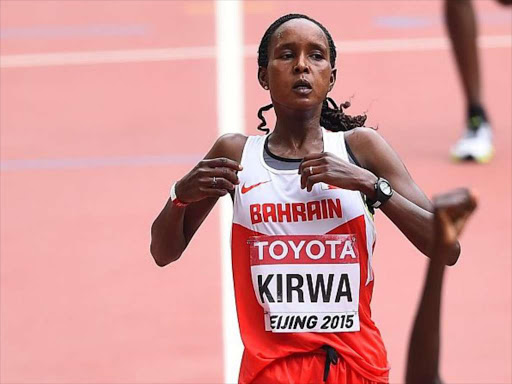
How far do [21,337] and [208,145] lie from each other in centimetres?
370

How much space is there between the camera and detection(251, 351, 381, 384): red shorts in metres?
4.06

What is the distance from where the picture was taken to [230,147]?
14.0 feet

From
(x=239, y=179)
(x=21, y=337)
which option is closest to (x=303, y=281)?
(x=239, y=179)

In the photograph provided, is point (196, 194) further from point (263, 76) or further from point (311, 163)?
point (263, 76)

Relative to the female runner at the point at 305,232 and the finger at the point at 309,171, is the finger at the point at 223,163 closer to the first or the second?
the female runner at the point at 305,232

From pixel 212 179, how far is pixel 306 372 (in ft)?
2.13

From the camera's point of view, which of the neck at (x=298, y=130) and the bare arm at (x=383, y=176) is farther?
the neck at (x=298, y=130)

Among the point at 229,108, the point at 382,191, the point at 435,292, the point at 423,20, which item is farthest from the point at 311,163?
the point at 423,20

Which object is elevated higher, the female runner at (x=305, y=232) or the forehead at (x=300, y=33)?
the forehead at (x=300, y=33)

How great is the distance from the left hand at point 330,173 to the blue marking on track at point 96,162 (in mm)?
6523

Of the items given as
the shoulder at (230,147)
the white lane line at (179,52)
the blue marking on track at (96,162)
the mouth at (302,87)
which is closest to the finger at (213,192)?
the shoulder at (230,147)

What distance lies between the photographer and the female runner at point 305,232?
4066 millimetres

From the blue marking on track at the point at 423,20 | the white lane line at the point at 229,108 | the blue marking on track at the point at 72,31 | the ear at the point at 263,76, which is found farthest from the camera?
the blue marking on track at the point at 72,31

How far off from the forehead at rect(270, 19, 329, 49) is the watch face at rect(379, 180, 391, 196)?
48 cm
